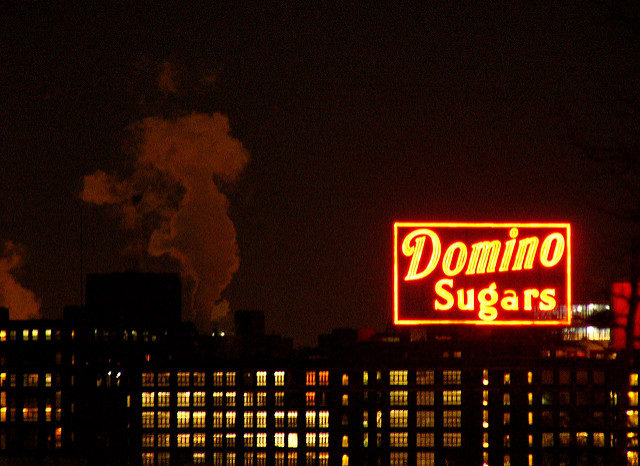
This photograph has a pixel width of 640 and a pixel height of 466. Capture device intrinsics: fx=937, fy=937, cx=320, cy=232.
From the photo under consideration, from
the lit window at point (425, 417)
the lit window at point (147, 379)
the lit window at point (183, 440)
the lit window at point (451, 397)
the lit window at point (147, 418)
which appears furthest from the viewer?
the lit window at point (147, 418)

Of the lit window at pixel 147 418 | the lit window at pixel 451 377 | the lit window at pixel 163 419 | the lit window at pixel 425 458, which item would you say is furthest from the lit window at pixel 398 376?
the lit window at pixel 147 418

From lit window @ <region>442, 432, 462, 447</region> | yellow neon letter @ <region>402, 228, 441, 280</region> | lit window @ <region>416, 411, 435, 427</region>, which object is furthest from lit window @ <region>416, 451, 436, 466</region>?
yellow neon letter @ <region>402, 228, 441, 280</region>

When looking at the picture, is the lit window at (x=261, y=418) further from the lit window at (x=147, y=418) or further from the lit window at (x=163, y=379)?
the lit window at (x=147, y=418)

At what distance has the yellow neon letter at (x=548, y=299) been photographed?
19359 millimetres

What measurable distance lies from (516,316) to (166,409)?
4662 inches

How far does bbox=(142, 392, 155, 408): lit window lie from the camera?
130 m

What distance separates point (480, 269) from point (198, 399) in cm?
11387

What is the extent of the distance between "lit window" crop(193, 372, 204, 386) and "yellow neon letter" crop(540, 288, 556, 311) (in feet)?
360

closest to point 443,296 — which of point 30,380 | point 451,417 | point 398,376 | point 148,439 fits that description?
point 398,376

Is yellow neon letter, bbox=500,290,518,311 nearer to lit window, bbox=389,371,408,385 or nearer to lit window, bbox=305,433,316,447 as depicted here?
lit window, bbox=389,371,408,385

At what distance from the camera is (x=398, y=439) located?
130 m

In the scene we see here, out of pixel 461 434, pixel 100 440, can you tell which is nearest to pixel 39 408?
pixel 100 440

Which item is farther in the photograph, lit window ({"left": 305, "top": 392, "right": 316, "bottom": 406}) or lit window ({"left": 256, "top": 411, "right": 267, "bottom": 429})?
lit window ({"left": 256, "top": 411, "right": 267, "bottom": 429})

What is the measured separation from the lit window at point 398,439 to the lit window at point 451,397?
7478 millimetres
